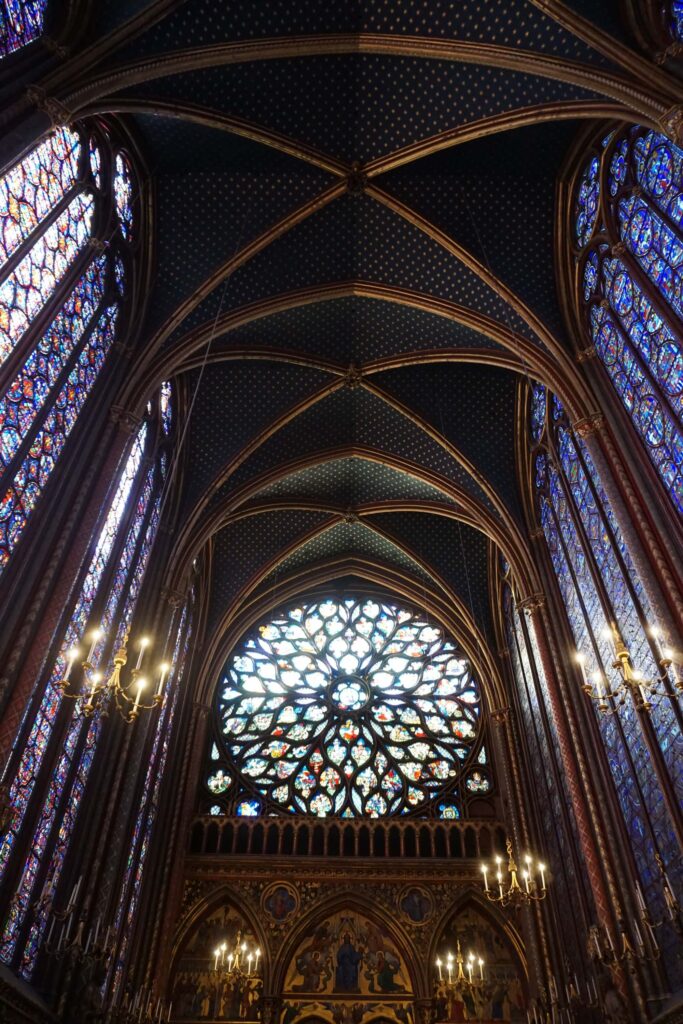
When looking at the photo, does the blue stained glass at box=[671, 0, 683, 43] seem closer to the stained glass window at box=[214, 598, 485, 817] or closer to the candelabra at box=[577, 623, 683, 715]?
the candelabra at box=[577, 623, 683, 715]

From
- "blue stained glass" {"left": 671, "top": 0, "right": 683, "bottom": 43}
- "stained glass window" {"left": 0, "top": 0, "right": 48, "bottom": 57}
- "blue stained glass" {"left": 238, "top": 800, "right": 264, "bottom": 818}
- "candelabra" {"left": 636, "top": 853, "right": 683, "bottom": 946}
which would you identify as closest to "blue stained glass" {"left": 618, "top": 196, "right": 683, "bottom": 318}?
"blue stained glass" {"left": 671, "top": 0, "right": 683, "bottom": 43}

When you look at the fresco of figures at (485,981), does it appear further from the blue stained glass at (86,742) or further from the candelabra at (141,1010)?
the blue stained glass at (86,742)

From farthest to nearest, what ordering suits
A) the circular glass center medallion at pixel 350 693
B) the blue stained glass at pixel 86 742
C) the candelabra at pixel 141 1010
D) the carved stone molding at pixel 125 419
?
the circular glass center medallion at pixel 350 693 < the carved stone molding at pixel 125 419 < the candelabra at pixel 141 1010 < the blue stained glass at pixel 86 742

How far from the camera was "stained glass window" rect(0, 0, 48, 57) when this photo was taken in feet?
29.8

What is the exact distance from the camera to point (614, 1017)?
10.4 meters

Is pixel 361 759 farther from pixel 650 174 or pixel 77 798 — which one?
pixel 650 174

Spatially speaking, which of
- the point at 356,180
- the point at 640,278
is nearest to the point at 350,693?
the point at 356,180

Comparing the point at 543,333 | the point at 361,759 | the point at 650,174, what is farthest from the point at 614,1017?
the point at 650,174

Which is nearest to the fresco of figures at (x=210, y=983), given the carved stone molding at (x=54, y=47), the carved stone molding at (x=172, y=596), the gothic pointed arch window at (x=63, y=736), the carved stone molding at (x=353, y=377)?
the gothic pointed arch window at (x=63, y=736)

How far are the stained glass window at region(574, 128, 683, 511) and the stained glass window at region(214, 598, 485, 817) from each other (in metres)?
10.7

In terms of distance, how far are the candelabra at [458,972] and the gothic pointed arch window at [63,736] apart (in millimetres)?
8088

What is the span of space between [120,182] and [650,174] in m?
8.43

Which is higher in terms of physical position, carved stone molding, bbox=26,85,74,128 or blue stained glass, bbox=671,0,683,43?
blue stained glass, bbox=671,0,683,43

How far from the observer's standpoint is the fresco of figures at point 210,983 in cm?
1489
